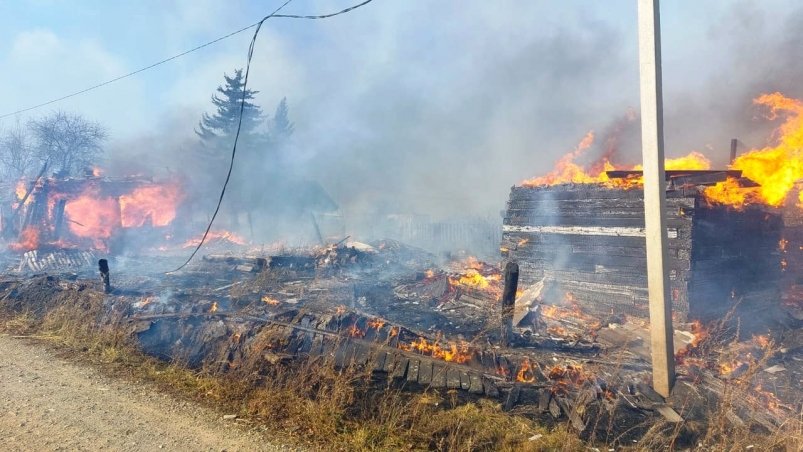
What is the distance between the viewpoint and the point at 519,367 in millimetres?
6348

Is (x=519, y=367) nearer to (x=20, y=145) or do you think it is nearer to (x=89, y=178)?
(x=89, y=178)

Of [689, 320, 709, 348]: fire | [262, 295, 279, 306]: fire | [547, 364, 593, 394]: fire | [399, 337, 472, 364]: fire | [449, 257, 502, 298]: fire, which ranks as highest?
[449, 257, 502, 298]: fire

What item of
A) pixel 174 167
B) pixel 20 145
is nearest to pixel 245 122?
pixel 174 167

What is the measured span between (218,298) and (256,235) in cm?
2060

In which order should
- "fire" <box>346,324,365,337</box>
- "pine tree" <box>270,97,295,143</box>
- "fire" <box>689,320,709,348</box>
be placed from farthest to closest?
"pine tree" <box>270,97,295,143</box>
"fire" <box>689,320,709,348</box>
"fire" <box>346,324,365,337</box>

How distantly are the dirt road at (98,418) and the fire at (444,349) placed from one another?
10.5 ft

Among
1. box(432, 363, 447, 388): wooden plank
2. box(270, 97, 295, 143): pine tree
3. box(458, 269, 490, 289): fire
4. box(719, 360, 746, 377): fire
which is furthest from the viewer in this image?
box(270, 97, 295, 143): pine tree

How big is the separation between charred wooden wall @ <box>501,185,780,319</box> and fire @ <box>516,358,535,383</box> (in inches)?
178

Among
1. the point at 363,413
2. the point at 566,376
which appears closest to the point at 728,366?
the point at 566,376

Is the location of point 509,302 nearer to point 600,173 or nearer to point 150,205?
point 600,173

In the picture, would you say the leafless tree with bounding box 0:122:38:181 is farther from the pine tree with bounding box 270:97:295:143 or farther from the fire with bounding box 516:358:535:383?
the fire with bounding box 516:358:535:383

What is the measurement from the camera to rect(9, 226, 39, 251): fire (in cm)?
1980

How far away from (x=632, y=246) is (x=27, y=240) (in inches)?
1019

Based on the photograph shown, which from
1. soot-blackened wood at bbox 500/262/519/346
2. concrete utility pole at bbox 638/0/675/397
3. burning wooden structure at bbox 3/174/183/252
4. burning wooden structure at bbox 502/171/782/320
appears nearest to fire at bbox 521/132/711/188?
burning wooden structure at bbox 502/171/782/320
